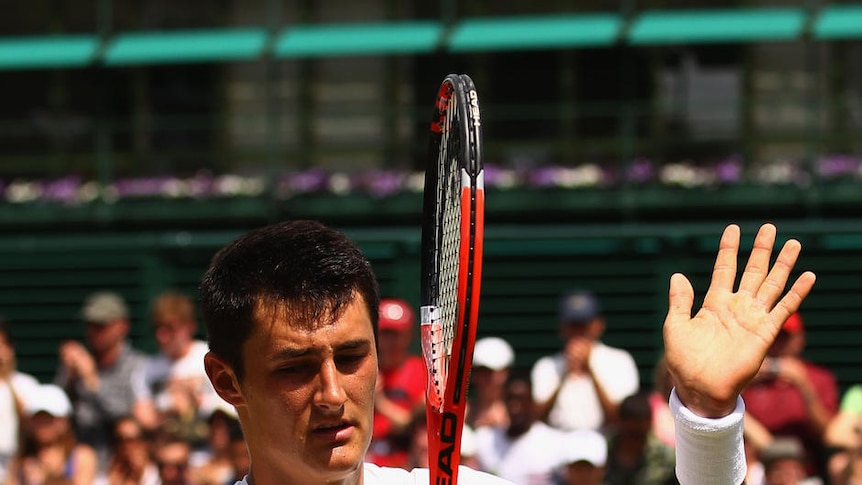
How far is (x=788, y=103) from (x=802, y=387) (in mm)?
7251

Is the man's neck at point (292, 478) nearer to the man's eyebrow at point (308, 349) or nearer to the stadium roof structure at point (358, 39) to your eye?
the man's eyebrow at point (308, 349)

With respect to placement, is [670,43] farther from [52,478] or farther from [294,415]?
[294,415]

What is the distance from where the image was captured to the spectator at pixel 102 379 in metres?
9.15

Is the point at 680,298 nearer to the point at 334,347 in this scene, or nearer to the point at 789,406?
the point at 334,347

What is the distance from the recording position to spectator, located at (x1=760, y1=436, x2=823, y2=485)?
264 inches

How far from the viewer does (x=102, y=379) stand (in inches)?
372

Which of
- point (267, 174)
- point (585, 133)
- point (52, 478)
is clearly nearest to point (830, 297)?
point (585, 133)

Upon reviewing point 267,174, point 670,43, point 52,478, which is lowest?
point 52,478

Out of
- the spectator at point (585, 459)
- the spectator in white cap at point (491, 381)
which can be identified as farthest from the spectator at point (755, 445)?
the spectator in white cap at point (491, 381)

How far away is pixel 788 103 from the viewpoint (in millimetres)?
14359

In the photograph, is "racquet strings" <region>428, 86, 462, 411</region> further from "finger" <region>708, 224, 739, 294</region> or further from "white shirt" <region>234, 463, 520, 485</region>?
"finger" <region>708, 224, 739, 294</region>

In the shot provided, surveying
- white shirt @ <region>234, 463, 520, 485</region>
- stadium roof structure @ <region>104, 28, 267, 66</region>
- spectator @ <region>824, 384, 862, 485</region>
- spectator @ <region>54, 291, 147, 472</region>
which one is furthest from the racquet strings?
stadium roof structure @ <region>104, 28, 267, 66</region>

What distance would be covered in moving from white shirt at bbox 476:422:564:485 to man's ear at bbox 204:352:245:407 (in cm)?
446

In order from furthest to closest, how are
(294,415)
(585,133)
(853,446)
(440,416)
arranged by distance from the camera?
(585,133), (853,446), (440,416), (294,415)
